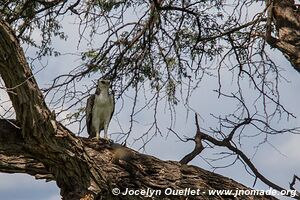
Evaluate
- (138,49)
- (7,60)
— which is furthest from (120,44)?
(7,60)

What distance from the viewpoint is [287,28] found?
14.1 ft

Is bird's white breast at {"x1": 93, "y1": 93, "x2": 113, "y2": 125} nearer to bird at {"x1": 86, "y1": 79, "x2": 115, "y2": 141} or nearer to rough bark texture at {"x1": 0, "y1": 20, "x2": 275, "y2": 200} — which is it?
bird at {"x1": 86, "y1": 79, "x2": 115, "y2": 141}

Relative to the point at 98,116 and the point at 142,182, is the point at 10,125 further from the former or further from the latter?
the point at 98,116

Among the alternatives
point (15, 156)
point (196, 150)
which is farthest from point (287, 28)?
point (15, 156)

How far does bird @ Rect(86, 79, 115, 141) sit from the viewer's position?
4824 mm

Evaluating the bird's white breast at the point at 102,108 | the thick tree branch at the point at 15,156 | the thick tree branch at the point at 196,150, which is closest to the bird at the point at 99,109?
the bird's white breast at the point at 102,108

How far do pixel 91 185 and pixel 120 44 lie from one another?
179cm

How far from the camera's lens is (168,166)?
136 inches

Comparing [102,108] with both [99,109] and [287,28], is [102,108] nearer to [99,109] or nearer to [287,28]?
[99,109]

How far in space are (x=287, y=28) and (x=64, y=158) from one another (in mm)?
2072

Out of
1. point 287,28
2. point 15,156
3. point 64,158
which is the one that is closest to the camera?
point 64,158

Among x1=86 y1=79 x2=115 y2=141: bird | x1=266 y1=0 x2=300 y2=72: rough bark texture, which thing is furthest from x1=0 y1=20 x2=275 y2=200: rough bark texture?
x1=86 y1=79 x2=115 y2=141: bird

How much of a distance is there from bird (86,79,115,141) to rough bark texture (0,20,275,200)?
4.35ft

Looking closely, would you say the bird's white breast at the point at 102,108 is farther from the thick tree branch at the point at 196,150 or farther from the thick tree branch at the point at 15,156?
the thick tree branch at the point at 15,156
